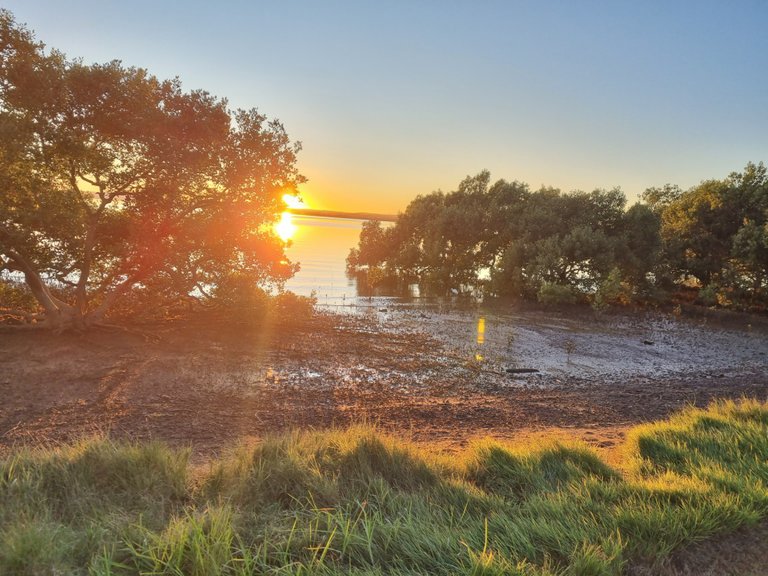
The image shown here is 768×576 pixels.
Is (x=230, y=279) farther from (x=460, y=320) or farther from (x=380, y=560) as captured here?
(x=380, y=560)

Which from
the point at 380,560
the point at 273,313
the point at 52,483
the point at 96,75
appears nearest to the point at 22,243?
the point at 96,75

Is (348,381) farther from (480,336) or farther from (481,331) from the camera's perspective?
(481,331)

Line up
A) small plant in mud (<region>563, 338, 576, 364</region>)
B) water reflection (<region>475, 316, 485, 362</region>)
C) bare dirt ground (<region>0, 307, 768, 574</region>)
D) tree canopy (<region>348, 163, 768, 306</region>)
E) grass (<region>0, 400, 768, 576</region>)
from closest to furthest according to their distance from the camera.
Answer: grass (<region>0, 400, 768, 576</region>) → bare dirt ground (<region>0, 307, 768, 574</region>) → water reflection (<region>475, 316, 485, 362</region>) → small plant in mud (<region>563, 338, 576, 364</region>) → tree canopy (<region>348, 163, 768, 306</region>)

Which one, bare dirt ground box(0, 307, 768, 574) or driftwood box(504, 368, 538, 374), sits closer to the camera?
bare dirt ground box(0, 307, 768, 574)

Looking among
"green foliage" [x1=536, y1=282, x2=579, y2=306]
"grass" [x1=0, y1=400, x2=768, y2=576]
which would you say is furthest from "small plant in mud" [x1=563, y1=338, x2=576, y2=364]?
→ "grass" [x1=0, y1=400, x2=768, y2=576]

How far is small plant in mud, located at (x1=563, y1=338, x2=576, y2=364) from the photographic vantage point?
13.4m

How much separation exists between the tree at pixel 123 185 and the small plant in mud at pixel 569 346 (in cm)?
923

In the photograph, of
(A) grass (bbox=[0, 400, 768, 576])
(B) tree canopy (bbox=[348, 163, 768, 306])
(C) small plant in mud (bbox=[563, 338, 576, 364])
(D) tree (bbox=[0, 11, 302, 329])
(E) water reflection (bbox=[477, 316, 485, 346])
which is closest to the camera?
(A) grass (bbox=[0, 400, 768, 576])

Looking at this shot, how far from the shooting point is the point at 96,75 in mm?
10336

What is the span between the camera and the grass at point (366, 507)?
2.79m

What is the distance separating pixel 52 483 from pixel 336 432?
2.77 m

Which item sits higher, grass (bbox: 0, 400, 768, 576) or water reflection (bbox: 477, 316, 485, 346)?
grass (bbox: 0, 400, 768, 576)

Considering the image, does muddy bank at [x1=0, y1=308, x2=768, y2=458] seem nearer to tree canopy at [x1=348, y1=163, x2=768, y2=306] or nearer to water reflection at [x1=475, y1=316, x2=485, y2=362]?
water reflection at [x1=475, y1=316, x2=485, y2=362]

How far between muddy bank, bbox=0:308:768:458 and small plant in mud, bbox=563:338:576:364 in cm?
6
